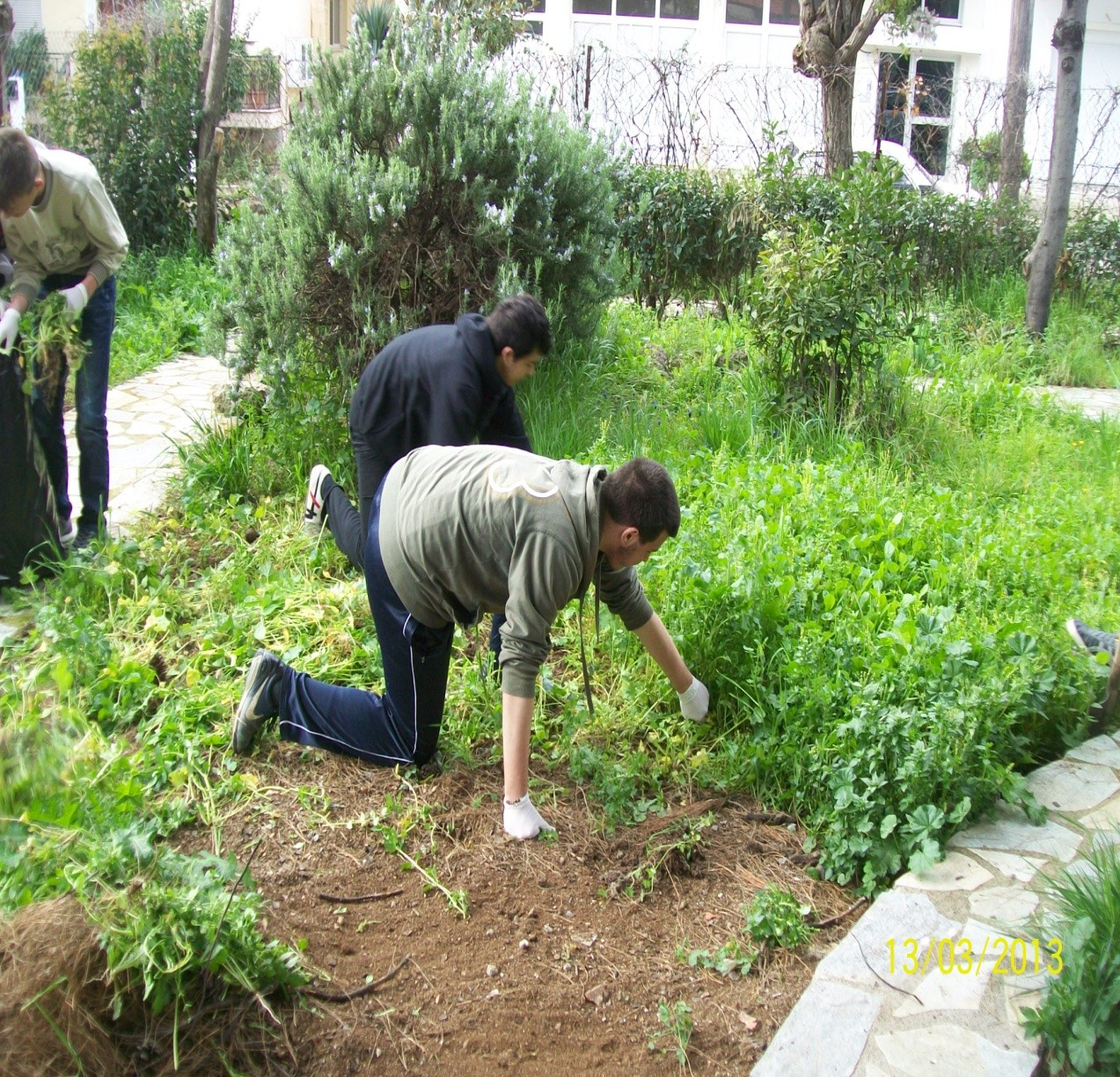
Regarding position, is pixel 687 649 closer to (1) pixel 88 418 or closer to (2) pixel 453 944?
(2) pixel 453 944

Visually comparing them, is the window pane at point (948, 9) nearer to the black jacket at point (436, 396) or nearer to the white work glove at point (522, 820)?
the black jacket at point (436, 396)

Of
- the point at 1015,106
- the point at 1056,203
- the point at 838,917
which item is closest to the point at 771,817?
the point at 838,917

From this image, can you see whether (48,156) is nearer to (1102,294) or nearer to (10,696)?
(10,696)

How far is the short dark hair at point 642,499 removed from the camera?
278 cm

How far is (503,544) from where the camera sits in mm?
2938

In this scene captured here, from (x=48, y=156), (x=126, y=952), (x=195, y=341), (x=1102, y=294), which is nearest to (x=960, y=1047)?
(x=126, y=952)

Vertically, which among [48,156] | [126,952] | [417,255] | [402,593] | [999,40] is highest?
[999,40]

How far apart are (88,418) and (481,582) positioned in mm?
2770

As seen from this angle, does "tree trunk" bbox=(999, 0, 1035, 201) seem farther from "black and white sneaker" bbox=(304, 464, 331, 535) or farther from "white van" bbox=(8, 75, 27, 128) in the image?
"white van" bbox=(8, 75, 27, 128)

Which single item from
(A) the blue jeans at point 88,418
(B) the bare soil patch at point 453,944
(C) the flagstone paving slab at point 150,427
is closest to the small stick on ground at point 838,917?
(B) the bare soil patch at point 453,944

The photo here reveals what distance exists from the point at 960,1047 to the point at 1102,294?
9283 mm

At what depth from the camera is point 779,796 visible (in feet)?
11.6

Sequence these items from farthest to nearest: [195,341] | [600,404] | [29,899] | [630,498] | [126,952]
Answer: [195,341] → [600,404] → [630,498] → [29,899] → [126,952]

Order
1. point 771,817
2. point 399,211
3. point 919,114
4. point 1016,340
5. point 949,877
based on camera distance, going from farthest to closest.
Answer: point 919,114, point 1016,340, point 399,211, point 771,817, point 949,877
